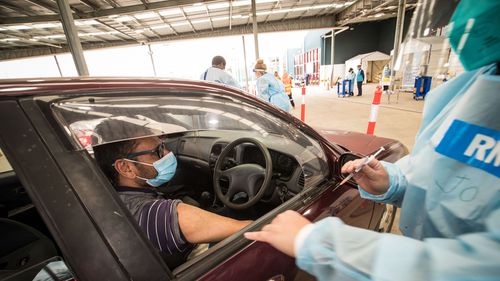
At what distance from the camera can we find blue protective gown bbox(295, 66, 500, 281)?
416mm

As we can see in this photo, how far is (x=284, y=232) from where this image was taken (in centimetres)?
56

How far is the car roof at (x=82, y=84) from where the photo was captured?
60cm

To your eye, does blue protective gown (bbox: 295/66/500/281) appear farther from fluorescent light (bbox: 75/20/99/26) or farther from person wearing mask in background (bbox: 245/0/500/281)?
fluorescent light (bbox: 75/20/99/26)

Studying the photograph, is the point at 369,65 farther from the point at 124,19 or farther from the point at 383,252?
the point at 383,252

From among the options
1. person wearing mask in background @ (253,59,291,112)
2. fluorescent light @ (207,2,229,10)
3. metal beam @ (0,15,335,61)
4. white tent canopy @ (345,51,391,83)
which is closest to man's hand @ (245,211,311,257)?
person wearing mask in background @ (253,59,291,112)

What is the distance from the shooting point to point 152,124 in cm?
97

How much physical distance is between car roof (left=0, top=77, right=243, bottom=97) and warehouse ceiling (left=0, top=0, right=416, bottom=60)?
31.4 feet

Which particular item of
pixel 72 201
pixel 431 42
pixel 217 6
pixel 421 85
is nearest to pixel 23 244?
pixel 72 201

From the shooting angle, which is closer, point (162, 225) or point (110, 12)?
point (162, 225)

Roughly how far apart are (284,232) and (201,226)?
49 cm

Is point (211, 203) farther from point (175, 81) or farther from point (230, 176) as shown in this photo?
point (175, 81)

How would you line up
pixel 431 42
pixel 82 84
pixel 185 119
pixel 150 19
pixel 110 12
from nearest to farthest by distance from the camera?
pixel 82 84 < pixel 431 42 < pixel 185 119 < pixel 110 12 < pixel 150 19

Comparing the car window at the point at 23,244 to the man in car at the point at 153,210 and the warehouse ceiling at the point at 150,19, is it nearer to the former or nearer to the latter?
the man in car at the point at 153,210

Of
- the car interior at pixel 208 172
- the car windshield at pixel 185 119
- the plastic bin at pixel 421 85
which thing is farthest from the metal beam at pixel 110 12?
the car windshield at pixel 185 119
